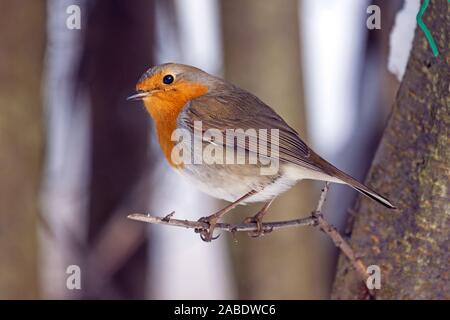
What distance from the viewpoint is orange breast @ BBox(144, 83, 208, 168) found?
2.64 m

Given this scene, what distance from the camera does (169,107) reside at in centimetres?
268

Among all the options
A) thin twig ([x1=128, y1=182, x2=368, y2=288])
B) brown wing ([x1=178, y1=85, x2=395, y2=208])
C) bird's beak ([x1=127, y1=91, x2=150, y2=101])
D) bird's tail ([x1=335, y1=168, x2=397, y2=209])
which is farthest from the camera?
brown wing ([x1=178, y1=85, x2=395, y2=208])

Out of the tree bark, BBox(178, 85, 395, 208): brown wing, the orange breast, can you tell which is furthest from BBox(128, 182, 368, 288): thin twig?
the orange breast

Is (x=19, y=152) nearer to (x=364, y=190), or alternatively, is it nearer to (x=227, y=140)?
(x=227, y=140)

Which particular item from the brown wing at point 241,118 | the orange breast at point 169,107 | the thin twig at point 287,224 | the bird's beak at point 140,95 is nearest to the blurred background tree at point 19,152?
the orange breast at point 169,107

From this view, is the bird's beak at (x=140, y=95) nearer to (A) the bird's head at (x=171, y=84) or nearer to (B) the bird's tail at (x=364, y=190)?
(A) the bird's head at (x=171, y=84)

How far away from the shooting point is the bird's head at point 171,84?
244cm

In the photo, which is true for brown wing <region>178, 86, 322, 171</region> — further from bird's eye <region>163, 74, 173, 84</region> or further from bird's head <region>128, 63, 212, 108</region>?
bird's eye <region>163, 74, 173, 84</region>

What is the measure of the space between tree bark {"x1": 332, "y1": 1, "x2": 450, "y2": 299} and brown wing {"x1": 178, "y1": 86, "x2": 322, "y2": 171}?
315mm

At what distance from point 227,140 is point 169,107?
244 mm

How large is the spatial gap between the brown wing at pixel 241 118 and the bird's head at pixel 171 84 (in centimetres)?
4

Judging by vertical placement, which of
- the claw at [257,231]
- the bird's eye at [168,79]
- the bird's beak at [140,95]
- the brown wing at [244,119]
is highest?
the bird's eye at [168,79]
